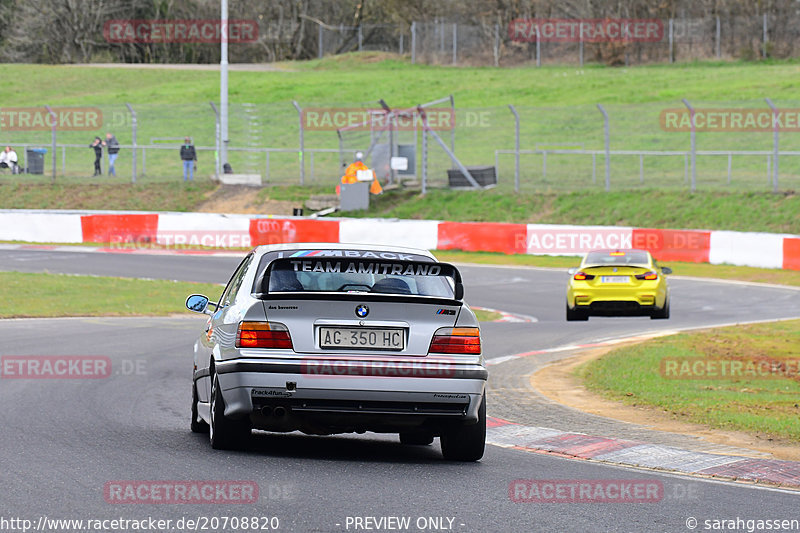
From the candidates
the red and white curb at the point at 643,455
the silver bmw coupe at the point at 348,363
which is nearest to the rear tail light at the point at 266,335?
the silver bmw coupe at the point at 348,363

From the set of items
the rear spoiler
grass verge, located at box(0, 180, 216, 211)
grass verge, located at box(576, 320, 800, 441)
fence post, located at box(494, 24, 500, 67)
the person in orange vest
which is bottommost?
grass verge, located at box(576, 320, 800, 441)

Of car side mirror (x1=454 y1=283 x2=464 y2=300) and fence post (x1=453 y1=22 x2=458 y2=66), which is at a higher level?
fence post (x1=453 y1=22 x2=458 y2=66)

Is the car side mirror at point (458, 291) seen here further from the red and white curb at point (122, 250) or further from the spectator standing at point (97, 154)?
the spectator standing at point (97, 154)

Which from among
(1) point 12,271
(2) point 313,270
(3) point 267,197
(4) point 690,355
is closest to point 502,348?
(4) point 690,355

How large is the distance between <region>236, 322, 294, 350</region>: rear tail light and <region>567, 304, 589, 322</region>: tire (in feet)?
43.3

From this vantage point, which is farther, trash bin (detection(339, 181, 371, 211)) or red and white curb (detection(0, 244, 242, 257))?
trash bin (detection(339, 181, 371, 211))

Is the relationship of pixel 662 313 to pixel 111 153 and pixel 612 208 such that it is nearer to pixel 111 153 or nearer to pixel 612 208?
pixel 612 208

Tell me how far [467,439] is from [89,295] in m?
15.9

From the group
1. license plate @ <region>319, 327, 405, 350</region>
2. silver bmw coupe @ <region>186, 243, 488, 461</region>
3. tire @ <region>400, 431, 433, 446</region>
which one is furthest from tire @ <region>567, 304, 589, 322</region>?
license plate @ <region>319, 327, 405, 350</region>

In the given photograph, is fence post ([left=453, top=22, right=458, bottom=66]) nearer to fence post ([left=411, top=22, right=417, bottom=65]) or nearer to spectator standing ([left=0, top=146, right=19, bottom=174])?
fence post ([left=411, top=22, right=417, bottom=65])

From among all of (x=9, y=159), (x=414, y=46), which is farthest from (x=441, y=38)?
(x=9, y=159)

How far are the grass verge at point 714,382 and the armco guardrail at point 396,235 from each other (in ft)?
39.1

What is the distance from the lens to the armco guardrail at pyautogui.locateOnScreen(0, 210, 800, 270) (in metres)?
30.7

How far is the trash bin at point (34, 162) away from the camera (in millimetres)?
43031
